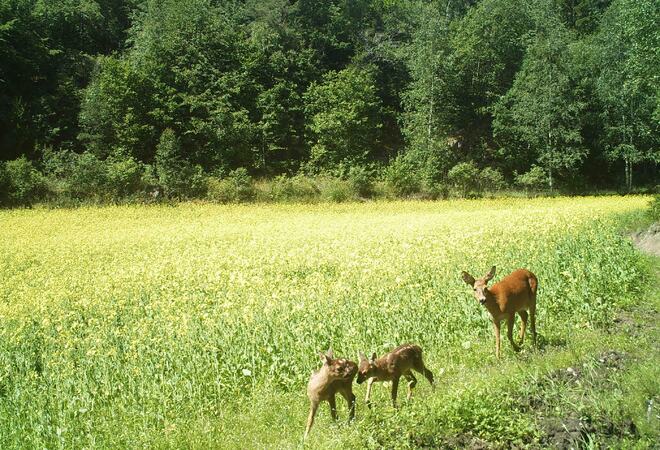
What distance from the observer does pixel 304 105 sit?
52.9 m

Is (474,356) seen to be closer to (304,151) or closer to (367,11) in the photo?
(304,151)

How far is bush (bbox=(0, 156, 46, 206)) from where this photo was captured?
33.3m

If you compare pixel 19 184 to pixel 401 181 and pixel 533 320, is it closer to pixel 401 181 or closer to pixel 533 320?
pixel 401 181

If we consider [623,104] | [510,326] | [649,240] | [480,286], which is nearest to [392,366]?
[480,286]

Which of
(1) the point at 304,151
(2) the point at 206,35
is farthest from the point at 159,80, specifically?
(1) the point at 304,151

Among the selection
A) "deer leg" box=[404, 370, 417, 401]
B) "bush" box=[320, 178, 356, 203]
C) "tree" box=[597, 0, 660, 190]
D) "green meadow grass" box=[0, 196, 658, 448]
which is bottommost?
"green meadow grass" box=[0, 196, 658, 448]

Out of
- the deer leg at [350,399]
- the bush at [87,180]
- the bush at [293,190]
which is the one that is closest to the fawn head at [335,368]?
the deer leg at [350,399]

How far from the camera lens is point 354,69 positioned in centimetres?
5325

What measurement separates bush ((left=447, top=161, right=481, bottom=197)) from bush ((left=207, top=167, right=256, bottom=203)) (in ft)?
54.2

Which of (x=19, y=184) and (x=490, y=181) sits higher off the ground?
(x=19, y=184)

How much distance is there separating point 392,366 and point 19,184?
35.7 m

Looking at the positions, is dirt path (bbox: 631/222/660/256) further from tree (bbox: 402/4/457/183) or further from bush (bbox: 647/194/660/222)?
tree (bbox: 402/4/457/183)

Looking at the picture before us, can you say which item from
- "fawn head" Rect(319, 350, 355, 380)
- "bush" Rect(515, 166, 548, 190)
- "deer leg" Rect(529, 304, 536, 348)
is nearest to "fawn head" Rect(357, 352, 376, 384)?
"fawn head" Rect(319, 350, 355, 380)

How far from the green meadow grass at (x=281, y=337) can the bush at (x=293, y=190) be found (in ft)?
73.3
